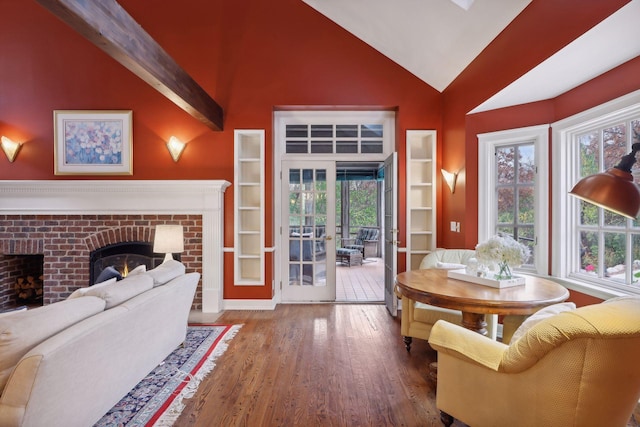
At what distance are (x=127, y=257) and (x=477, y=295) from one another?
4.05 m

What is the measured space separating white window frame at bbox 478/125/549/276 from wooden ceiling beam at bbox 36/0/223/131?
3.02 meters

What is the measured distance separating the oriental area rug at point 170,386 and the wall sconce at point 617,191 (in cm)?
251

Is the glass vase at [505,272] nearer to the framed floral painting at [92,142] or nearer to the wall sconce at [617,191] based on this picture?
the wall sconce at [617,191]

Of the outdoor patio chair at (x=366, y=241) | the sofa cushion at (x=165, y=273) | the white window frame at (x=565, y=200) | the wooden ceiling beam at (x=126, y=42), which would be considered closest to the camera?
the wooden ceiling beam at (x=126, y=42)

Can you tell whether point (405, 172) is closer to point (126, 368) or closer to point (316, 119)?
point (316, 119)

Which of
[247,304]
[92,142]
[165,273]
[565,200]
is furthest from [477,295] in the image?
[92,142]

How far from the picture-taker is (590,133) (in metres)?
2.71

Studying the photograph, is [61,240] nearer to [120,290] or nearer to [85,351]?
[120,290]

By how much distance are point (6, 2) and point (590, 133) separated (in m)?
6.69

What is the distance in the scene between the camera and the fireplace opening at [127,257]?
412cm

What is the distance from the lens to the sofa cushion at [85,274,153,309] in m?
1.92

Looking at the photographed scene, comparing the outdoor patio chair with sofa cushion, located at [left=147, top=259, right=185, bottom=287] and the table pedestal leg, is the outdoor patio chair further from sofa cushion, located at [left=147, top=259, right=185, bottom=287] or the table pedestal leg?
the table pedestal leg

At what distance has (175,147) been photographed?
4.04 metres

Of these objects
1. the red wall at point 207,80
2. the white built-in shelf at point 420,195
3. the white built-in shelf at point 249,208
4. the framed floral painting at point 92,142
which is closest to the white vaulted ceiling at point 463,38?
the red wall at point 207,80
